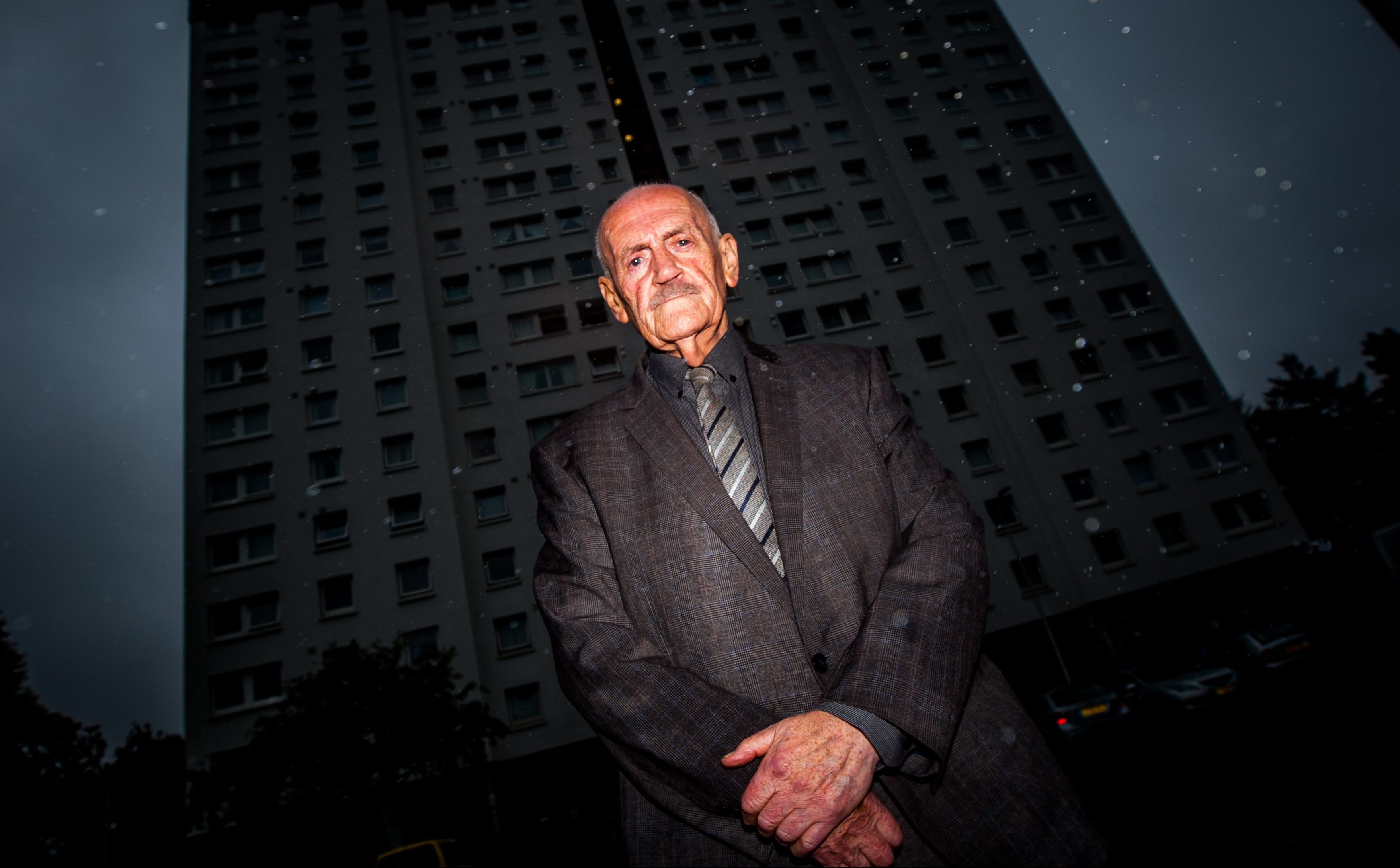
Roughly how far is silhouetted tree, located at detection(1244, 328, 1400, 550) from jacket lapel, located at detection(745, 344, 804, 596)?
4990 cm

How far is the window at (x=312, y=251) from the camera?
2975 cm

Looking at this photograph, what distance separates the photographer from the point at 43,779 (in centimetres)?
2514

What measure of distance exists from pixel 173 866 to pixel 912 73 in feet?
148

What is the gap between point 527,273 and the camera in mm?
29891

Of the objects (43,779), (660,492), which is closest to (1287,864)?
(660,492)

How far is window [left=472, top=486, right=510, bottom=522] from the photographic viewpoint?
2595 centimetres

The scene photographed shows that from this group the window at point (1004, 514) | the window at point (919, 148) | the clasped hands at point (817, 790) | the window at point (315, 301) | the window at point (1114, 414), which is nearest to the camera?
the clasped hands at point (817, 790)

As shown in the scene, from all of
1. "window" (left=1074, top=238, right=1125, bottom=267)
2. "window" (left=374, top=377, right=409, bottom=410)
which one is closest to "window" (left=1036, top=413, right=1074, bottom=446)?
"window" (left=1074, top=238, right=1125, bottom=267)

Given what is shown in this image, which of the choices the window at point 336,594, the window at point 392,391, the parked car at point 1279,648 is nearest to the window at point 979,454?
the parked car at point 1279,648

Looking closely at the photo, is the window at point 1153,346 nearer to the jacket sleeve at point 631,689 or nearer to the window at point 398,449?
the window at point 398,449

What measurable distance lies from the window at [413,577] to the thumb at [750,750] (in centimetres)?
2533

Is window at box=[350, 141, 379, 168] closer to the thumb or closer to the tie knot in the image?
the tie knot

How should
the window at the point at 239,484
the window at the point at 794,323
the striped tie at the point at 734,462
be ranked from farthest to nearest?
the window at the point at 794,323
the window at the point at 239,484
the striped tie at the point at 734,462

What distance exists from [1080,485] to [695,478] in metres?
29.9
